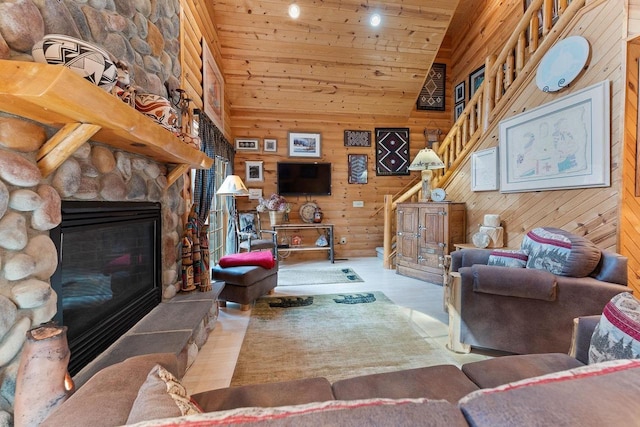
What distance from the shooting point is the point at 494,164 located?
3393 millimetres

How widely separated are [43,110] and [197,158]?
45.3 inches

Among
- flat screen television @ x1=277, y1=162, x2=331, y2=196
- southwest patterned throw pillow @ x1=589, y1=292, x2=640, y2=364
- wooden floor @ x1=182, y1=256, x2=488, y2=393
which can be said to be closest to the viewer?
southwest patterned throw pillow @ x1=589, y1=292, x2=640, y2=364

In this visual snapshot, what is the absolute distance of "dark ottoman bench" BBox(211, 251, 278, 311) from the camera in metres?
2.77

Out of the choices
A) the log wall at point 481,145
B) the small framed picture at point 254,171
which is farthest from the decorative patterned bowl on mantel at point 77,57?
the small framed picture at point 254,171

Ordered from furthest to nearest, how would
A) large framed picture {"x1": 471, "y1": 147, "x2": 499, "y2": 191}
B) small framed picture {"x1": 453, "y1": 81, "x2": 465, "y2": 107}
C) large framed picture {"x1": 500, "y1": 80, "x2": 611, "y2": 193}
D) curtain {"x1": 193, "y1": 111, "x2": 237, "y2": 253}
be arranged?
small framed picture {"x1": 453, "y1": 81, "x2": 465, "y2": 107}, large framed picture {"x1": 471, "y1": 147, "x2": 499, "y2": 191}, curtain {"x1": 193, "y1": 111, "x2": 237, "y2": 253}, large framed picture {"x1": 500, "y1": 80, "x2": 611, "y2": 193}

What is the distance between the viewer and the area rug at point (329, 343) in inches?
72.7

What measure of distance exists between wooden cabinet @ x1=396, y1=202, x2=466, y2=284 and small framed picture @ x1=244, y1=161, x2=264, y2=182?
272 cm

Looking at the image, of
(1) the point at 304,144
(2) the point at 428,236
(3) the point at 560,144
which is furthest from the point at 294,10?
(2) the point at 428,236

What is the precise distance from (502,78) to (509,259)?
8.90 ft

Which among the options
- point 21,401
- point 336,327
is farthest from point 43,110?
point 336,327

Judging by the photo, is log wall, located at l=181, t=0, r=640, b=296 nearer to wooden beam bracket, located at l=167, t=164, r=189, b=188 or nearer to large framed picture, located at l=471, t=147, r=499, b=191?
large framed picture, located at l=471, t=147, r=499, b=191

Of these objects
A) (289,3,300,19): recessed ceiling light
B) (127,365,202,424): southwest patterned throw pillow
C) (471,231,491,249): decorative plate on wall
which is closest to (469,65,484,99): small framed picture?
(471,231,491,249): decorative plate on wall

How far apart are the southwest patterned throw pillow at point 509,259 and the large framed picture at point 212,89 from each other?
3389 millimetres

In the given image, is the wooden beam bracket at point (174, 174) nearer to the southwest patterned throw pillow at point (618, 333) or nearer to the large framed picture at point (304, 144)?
the southwest patterned throw pillow at point (618, 333)
